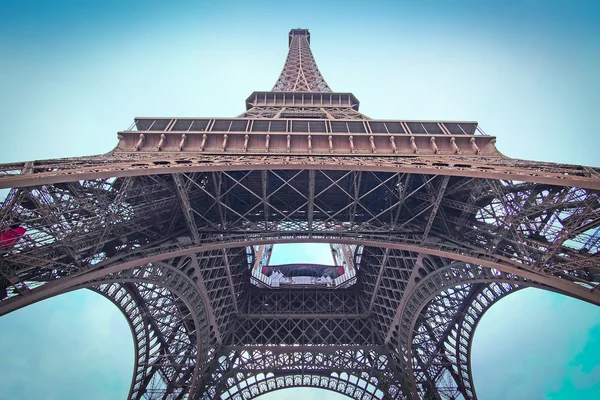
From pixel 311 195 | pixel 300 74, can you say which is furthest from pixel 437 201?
pixel 300 74

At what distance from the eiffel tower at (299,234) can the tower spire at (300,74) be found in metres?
7.28

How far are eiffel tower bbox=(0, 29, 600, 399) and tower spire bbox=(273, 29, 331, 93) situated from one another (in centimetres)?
728

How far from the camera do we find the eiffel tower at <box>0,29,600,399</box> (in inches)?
394

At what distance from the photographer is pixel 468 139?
16.2m

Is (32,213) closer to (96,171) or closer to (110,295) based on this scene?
(96,171)

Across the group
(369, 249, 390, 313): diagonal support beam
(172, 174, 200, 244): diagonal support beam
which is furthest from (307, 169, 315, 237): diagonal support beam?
(369, 249, 390, 313): diagonal support beam

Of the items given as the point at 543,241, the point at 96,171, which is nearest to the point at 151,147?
the point at 96,171

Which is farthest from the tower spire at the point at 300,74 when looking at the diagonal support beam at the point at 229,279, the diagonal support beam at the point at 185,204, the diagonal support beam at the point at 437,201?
the diagonal support beam at the point at 185,204

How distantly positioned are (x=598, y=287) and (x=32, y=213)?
51.6ft

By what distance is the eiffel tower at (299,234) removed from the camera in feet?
32.9

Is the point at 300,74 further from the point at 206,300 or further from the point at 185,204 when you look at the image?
the point at 185,204

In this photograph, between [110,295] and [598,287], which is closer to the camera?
[598,287]

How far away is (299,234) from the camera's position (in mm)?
14953

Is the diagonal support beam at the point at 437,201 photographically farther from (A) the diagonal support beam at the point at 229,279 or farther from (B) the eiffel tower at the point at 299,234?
(A) the diagonal support beam at the point at 229,279
